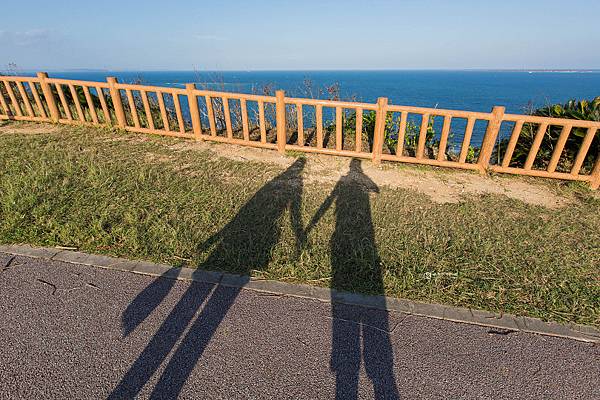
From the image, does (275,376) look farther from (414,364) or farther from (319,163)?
(319,163)

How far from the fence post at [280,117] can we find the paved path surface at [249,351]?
13.1ft

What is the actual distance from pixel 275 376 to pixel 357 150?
14.9ft

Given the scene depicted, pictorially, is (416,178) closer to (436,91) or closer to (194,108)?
(194,108)

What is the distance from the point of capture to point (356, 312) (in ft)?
7.60

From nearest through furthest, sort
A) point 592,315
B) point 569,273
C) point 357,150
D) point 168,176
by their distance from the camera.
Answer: point 592,315, point 569,273, point 168,176, point 357,150

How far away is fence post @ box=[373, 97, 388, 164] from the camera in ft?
16.6

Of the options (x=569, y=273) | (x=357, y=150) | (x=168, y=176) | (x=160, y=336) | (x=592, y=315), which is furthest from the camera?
(x=357, y=150)

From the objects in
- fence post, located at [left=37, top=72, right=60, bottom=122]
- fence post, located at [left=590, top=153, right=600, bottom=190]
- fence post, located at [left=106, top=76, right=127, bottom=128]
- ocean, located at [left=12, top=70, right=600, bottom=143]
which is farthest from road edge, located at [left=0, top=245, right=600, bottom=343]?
fence post, located at [left=37, top=72, right=60, bottom=122]

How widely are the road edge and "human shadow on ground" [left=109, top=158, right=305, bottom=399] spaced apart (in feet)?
0.36

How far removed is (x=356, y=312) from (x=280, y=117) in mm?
4293

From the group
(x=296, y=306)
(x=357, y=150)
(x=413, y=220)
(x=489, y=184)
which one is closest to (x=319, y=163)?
(x=357, y=150)

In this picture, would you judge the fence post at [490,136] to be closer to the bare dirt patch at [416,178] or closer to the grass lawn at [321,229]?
the bare dirt patch at [416,178]

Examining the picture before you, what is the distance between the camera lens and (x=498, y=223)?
367 centimetres

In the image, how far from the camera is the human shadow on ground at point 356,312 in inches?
73.1
